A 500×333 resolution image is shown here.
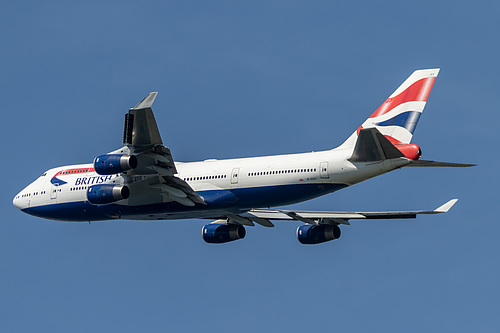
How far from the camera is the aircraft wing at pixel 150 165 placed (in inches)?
1666

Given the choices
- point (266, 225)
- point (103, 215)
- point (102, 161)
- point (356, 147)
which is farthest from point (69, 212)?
point (356, 147)

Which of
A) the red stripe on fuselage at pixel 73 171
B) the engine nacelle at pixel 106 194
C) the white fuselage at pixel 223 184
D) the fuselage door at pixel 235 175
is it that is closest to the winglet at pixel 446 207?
the white fuselage at pixel 223 184

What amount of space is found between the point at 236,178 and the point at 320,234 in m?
6.99

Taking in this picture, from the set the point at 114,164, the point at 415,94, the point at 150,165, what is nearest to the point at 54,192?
the point at 150,165

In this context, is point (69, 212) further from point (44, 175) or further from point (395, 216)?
point (395, 216)

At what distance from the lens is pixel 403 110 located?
44.9 metres

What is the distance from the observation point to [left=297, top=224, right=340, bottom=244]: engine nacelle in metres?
50.4

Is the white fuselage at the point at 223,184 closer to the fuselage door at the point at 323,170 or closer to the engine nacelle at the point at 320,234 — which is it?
the fuselage door at the point at 323,170

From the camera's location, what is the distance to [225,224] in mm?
51812

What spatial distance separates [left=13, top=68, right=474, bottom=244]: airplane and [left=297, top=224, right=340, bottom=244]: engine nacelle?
2.1 inches

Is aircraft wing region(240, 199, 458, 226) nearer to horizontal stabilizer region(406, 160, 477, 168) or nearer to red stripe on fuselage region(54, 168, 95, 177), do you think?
horizontal stabilizer region(406, 160, 477, 168)

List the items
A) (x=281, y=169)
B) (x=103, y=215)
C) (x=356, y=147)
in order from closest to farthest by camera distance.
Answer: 1. (x=356, y=147)
2. (x=281, y=169)
3. (x=103, y=215)

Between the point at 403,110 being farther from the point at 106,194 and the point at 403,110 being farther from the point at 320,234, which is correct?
the point at 106,194

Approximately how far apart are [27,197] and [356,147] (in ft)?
64.9
